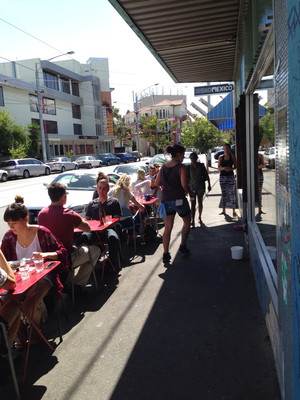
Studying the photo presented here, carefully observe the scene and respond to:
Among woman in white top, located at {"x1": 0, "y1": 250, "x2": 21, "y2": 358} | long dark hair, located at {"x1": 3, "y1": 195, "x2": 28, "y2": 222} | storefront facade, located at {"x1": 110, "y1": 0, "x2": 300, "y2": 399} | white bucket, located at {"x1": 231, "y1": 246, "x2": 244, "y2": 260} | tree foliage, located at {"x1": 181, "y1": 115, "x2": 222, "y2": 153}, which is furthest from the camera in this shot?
tree foliage, located at {"x1": 181, "y1": 115, "x2": 222, "y2": 153}

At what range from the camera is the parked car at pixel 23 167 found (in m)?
26.0

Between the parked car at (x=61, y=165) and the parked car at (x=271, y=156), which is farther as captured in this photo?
the parked car at (x=61, y=165)

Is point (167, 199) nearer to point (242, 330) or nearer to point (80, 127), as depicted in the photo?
point (242, 330)

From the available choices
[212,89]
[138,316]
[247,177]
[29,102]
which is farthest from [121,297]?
[29,102]

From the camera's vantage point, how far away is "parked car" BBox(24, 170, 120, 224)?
7410 millimetres

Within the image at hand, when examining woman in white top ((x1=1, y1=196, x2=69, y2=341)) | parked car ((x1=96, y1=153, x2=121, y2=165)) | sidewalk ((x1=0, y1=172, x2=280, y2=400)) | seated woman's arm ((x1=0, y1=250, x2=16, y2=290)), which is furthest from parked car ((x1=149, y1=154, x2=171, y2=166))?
parked car ((x1=96, y1=153, x2=121, y2=165))

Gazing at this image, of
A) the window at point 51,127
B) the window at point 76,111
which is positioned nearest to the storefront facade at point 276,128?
the window at point 51,127

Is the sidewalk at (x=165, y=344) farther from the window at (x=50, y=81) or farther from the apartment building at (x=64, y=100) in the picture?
the window at (x=50, y=81)

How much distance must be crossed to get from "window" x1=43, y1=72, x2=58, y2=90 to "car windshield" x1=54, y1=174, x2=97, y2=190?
1501 inches

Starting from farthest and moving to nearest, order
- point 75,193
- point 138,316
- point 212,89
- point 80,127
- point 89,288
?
point 80,127 → point 212,89 → point 75,193 → point 89,288 → point 138,316

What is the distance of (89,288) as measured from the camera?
500 cm

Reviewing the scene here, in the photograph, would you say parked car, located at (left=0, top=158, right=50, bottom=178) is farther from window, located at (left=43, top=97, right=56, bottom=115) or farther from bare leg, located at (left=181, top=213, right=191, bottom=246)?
bare leg, located at (left=181, top=213, right=191, bottom=246)

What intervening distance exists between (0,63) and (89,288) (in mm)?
49668

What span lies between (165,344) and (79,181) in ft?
19.7
